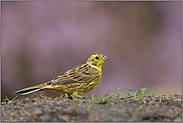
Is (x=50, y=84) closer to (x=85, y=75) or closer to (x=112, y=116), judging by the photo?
(x=85, y=75)

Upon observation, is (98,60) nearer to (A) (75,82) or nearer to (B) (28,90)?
(A) (75,82)

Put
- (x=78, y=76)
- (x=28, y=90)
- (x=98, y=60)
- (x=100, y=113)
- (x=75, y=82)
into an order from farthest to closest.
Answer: (x=98, y=60), (x=78, y=76), (x=75, y=82), (x=28, y=90), (x=100, y=113)

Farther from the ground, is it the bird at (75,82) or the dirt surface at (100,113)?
the bird at (75,82)

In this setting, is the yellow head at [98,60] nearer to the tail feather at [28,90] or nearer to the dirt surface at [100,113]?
the tail feather at [28,90]

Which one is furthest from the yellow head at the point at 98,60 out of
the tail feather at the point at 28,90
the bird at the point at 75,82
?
the tail feather at the point at 28,90

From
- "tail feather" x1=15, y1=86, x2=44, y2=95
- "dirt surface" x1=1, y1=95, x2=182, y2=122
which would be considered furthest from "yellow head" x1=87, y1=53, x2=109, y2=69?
"dirt surface" x1=1, y1=95, x2=182, y2=122

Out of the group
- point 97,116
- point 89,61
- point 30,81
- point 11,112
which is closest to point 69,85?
point 89,61

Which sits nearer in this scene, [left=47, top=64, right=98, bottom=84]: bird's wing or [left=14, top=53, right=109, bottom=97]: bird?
[left=14, top=53, right=109, bottom=97]: bird

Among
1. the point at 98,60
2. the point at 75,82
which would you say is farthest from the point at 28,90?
the point at 98,60

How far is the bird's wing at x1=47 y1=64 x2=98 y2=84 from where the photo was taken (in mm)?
4488

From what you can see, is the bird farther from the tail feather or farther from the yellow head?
the yellow head

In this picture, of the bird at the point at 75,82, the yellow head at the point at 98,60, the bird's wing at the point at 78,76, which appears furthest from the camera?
the yellow head at the point at 98,60

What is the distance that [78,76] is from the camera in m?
4.68

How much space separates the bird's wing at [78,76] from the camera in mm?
4488
